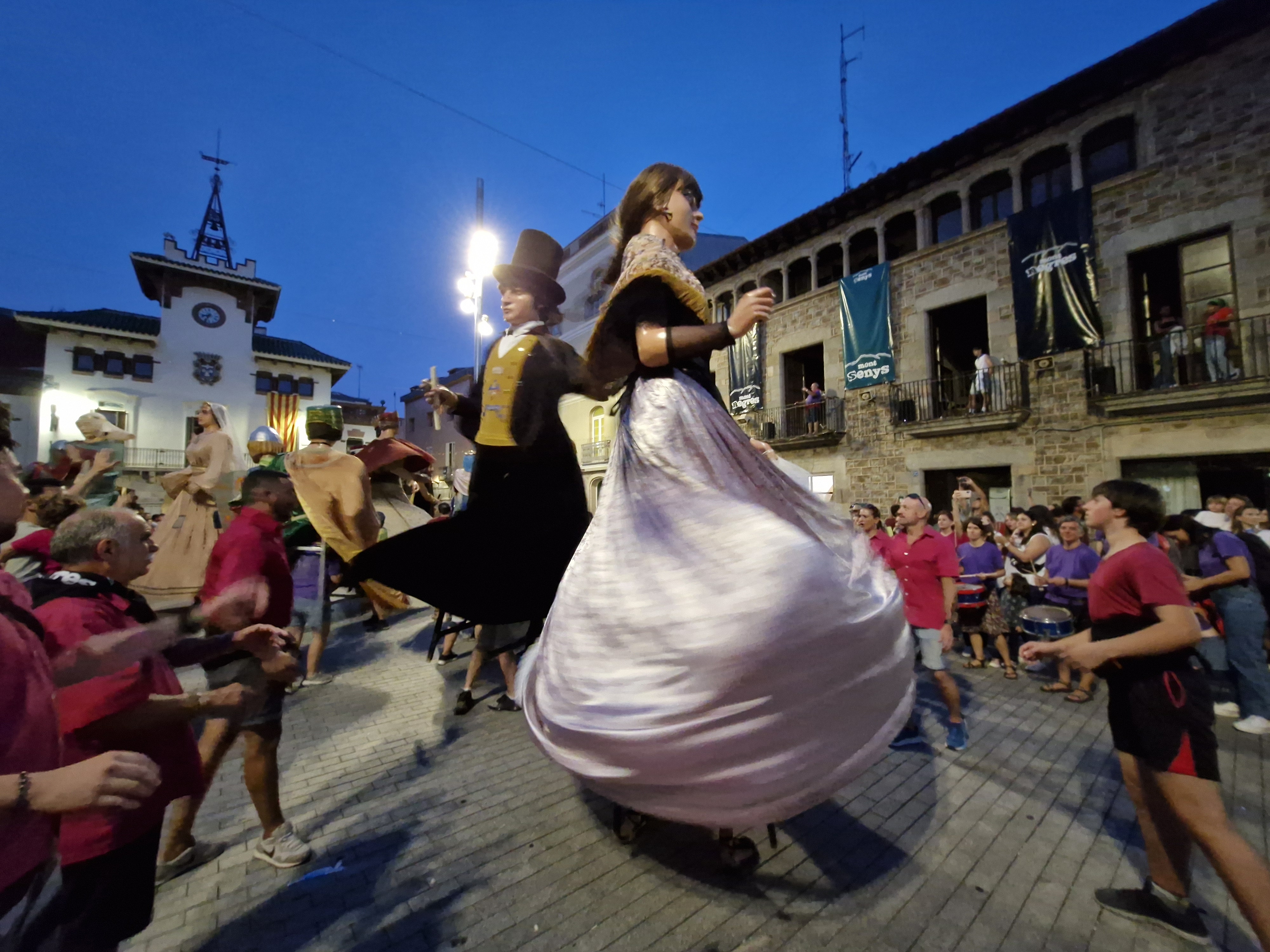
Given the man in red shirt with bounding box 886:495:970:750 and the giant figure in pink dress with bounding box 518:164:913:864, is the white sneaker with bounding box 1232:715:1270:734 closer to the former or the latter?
the man in red shirt with bounding box 886:495:970:750

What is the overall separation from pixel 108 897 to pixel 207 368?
1375 inches

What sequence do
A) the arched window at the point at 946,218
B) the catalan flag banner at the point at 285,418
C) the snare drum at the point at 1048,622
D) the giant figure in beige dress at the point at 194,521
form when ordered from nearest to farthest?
the snare drum at the point at 1048,622 → the giant figure in beige dress at the point at 194,521 → the catalan flag banner at the point at 285,418 → the arched window at the point at 946,218

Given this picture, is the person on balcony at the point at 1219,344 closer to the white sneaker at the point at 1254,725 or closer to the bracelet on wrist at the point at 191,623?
the white sneaker at the point at 1254,725

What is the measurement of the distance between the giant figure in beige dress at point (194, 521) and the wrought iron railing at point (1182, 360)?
46.9 ft

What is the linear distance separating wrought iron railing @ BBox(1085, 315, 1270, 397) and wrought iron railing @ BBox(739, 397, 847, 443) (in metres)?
5.52

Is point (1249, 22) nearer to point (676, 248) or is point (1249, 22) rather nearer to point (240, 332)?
point (676, 248)

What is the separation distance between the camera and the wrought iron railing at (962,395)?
11.9 m

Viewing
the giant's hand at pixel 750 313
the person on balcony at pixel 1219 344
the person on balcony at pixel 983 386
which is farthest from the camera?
the person on balcony at pixel 983 386

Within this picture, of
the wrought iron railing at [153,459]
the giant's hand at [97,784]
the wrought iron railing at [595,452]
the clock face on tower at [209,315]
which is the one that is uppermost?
the clock face on tower at [209,315]

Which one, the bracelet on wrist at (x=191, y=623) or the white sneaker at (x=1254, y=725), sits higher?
the bracelet on wrist at (x=191, y=623)

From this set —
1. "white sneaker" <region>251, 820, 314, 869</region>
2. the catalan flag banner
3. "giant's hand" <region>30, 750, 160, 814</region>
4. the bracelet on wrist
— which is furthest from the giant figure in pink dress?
the catalan flag banner

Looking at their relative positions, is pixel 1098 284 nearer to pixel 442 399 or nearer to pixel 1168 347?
pixel 1168 347

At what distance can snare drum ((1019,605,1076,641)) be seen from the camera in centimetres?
287

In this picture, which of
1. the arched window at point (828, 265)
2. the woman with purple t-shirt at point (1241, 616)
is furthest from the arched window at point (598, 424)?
the arched window at point (828, 265)
